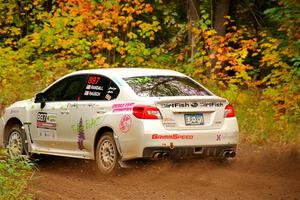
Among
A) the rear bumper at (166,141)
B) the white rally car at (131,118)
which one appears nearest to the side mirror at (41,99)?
the white rally car at (131,118)

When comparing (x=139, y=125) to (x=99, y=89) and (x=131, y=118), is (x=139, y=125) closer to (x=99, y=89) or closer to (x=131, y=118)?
(x=131, y=118)

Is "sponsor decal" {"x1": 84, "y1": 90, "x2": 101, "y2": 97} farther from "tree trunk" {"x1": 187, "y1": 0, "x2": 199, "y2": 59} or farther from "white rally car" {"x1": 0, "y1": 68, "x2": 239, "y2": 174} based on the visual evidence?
"tree trunk" {"x1": 187, "y1": 0, "x2": 199, "y2": 59}

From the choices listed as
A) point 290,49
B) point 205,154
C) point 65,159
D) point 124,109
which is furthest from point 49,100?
point 290,49

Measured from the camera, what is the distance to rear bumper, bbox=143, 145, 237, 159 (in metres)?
9.88

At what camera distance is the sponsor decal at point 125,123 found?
10.0 m

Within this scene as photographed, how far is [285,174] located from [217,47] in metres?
8.30

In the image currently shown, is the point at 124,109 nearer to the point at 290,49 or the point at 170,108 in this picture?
the point at 170,108

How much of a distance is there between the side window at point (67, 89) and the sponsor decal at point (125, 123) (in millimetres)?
1465

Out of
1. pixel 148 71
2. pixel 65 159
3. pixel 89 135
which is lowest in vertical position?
pixel 65 159

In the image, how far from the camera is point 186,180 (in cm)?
991

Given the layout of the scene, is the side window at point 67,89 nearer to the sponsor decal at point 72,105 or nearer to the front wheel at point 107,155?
the sponsor decal at point 72,105

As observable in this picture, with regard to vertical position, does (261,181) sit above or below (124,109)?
below

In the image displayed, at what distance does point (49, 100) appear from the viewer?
12.0 meters

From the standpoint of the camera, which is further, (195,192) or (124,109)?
(124,109)
